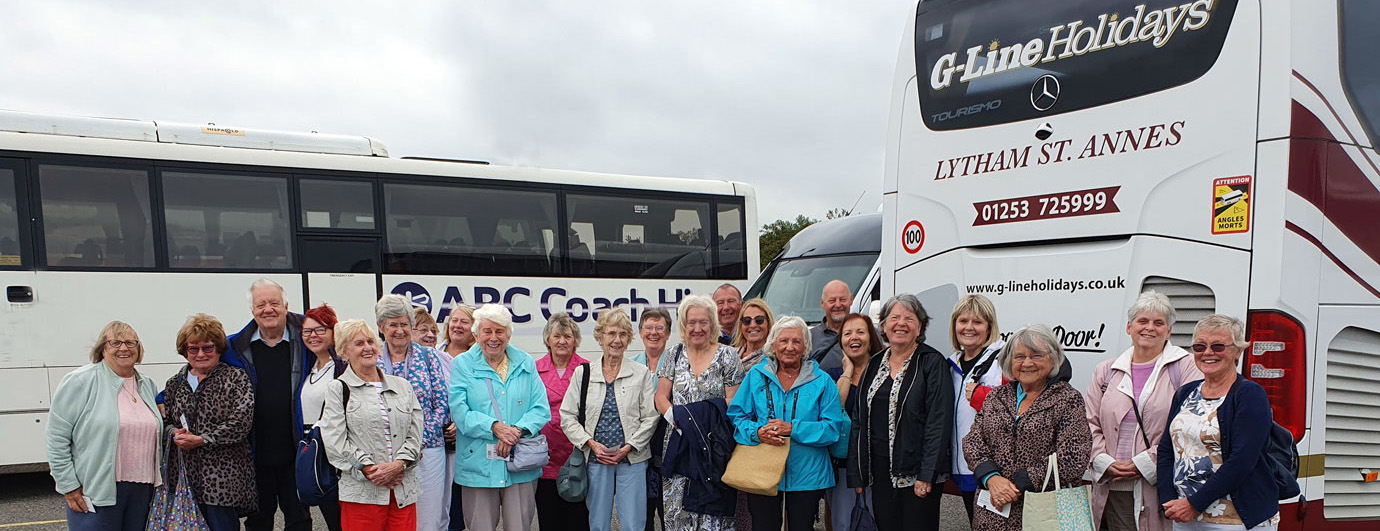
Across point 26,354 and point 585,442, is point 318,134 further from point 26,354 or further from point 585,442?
point 585,442

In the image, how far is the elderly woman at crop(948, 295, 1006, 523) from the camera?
4.46 m

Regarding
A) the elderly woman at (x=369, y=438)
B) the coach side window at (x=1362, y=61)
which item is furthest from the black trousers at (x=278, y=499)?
the coach side window at (x=1362, y=61)

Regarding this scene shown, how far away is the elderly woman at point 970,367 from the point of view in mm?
4465

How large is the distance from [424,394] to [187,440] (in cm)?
115

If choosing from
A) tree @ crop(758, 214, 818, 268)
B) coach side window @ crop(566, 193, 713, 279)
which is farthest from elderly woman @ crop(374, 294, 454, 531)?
tree @ crop(758, 214, 818, 268)

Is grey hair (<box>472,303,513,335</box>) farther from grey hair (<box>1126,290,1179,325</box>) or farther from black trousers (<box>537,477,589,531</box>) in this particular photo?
grey hair (<box>1126,290,1179,325</box>)

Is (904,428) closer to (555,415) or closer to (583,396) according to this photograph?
(583,396)

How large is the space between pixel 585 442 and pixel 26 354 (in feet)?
18.8

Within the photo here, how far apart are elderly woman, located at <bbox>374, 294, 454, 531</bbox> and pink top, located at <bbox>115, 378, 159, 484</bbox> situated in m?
1.16

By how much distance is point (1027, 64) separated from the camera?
5145 millimetres

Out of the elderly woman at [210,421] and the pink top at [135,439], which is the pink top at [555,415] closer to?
the elderly woman at [210,421]

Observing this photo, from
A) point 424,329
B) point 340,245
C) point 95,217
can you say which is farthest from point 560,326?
point 95,217

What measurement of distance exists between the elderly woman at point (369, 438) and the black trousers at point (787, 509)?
1.72 metres

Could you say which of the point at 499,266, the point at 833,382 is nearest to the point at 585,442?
the point at 833,382
